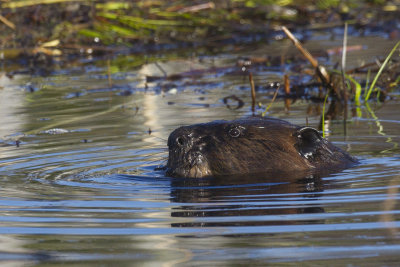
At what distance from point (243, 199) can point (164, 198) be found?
455mm

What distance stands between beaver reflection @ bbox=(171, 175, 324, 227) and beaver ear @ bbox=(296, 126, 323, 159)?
10.3 inches

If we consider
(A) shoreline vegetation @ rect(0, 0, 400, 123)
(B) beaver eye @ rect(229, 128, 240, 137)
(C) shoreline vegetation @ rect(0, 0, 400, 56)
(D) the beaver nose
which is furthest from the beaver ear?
(C) shoreline vegetation @ rect(0, 0, 400, 56)

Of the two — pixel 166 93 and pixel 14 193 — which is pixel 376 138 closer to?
pixel 14 193

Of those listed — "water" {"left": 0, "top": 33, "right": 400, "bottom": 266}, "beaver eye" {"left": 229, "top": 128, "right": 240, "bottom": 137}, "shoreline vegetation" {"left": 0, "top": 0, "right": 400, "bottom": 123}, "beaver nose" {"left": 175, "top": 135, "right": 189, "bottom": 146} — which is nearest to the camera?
"water" {"left": 0, "top": 33, "right": 400, "bottom": 266}

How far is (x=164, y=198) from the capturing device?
4.62 m

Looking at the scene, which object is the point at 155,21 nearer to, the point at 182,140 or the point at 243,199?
the point at 182,140

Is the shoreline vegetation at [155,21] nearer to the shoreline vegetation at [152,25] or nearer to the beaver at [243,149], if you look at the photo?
the shoreline vegetation at [152,25]

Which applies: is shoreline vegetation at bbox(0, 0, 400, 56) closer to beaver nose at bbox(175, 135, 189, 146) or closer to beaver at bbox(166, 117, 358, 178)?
beaver at bbox(166, 117, 358, 178)

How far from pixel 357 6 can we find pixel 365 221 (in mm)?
13639

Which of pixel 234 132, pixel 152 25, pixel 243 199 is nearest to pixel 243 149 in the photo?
pixel 234 132

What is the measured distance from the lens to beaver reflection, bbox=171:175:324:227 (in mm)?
3924

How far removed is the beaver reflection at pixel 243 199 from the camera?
3924 mm

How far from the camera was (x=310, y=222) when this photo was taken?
378cm

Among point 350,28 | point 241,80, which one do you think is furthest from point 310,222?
point 350,28
